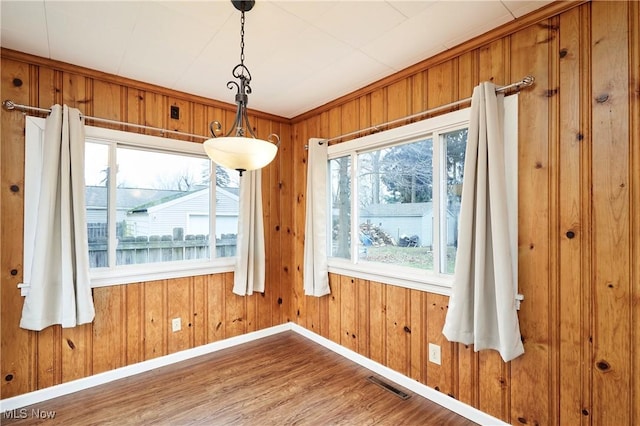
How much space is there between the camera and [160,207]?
9.37ft

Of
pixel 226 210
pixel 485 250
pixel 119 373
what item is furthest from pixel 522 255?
pixel 119 373

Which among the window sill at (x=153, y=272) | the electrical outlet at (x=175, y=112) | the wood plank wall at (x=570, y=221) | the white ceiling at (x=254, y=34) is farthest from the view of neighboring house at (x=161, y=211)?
the wood plank wall at (x=570, y=221)

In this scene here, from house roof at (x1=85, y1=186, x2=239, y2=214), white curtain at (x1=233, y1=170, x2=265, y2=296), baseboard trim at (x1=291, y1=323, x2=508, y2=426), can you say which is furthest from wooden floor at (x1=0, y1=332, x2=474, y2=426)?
house roof at (x1=85, y1=186, x2=239, y2=214)

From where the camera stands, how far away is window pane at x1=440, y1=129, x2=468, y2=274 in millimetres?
2182

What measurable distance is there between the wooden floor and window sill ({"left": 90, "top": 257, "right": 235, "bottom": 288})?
0.80 m

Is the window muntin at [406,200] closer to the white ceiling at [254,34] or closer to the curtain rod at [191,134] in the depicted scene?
the curtain rod at [191,134]

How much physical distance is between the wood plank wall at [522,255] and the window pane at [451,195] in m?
0.27

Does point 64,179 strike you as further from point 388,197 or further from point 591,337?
point 591,337

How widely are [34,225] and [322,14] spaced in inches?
95.6

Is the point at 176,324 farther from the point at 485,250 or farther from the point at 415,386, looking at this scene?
the point at 485,250

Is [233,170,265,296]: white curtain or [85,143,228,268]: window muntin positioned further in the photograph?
[233,170,265,296]: white curtain

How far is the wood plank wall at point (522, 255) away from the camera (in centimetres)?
153

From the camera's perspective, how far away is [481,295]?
1.84 m

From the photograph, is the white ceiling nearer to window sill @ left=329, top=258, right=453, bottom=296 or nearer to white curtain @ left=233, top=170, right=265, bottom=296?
white curtain @ left=233, top=170, right=265, bottom=296
